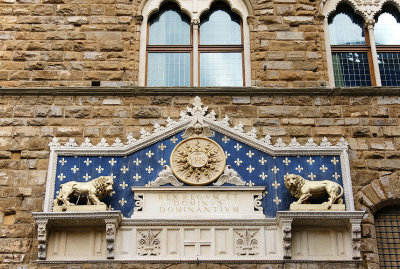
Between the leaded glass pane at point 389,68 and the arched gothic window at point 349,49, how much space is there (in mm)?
222

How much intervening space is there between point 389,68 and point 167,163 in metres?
4.67

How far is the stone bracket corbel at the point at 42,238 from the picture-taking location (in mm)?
10297

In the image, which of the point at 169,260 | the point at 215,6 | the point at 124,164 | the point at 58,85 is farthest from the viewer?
the point at 215,6

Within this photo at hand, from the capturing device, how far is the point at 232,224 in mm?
10523

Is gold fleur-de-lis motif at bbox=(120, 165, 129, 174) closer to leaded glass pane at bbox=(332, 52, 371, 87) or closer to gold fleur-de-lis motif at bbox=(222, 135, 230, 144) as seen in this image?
gold fleur-de-lis motif at bbox=(222, 135, 230, 144)

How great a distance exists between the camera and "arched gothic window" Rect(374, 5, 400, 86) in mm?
12281

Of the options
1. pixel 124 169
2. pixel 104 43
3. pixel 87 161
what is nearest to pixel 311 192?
pixel 124 169

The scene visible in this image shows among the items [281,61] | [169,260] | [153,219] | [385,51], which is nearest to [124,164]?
[153,219]

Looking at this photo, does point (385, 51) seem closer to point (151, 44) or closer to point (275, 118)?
point (275, 118)

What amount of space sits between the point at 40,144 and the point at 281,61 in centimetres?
466

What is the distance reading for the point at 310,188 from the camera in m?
10.5

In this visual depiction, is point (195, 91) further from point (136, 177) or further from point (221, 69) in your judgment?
point (136, 177)

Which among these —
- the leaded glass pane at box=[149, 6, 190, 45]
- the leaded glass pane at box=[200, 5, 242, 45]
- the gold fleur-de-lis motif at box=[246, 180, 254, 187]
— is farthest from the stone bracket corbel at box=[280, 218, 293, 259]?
the leaded glass pane at box=[149, 6, 190, 45]

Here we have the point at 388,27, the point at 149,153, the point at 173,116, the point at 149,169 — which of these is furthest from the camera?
the point at 388,27
